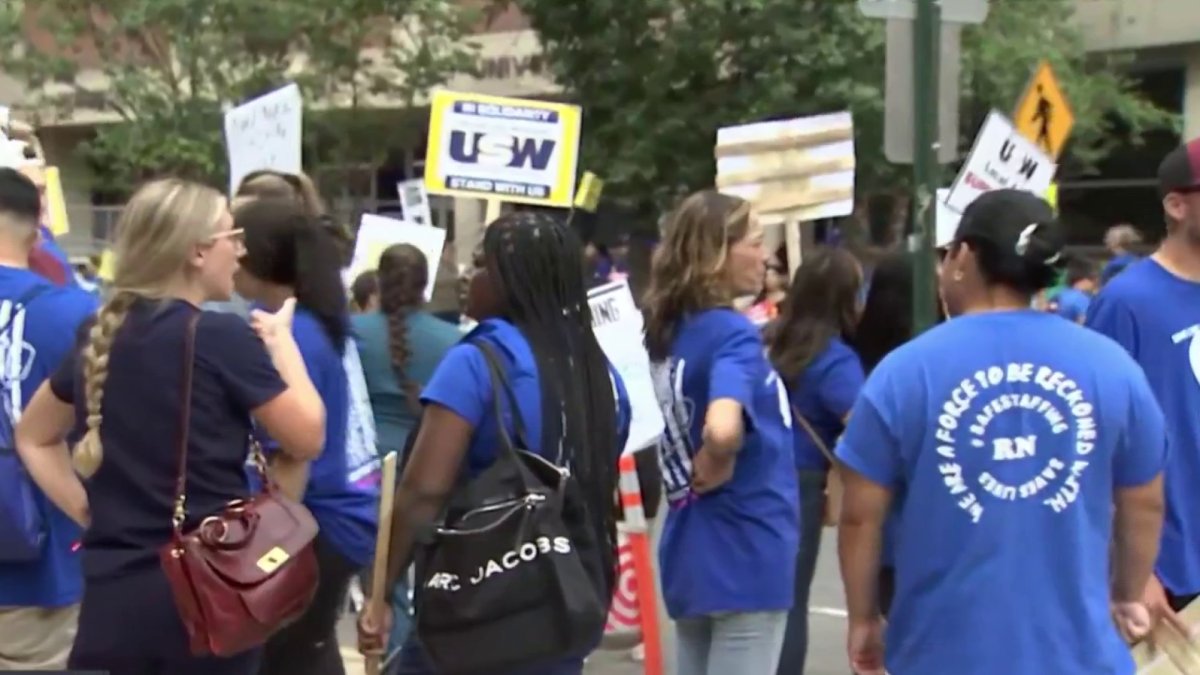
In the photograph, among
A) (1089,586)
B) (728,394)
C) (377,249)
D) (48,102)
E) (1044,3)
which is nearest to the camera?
(1089,586)

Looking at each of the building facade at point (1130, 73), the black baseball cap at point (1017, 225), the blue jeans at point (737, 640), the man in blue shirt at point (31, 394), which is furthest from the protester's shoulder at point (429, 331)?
the building facade at point (1130, 73)

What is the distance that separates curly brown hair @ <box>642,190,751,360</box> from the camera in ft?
16.0

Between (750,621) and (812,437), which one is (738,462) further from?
(812,437)

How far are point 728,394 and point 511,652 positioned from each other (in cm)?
130

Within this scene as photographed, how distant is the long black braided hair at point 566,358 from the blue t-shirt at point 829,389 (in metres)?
2.01

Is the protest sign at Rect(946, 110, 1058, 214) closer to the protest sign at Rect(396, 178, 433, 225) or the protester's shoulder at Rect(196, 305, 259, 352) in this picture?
the protest sign at Rect(396, 178, 433, 225)

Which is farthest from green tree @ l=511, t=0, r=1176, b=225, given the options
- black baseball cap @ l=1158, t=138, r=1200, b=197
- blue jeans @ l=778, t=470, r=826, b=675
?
black baseball cap @ l=1158, t=138, r=1200, b=197

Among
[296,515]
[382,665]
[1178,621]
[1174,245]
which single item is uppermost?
[1174,245]

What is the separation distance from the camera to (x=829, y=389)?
580cm

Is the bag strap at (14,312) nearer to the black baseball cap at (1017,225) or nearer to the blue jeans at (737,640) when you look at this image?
the blue jeans at (737,640)

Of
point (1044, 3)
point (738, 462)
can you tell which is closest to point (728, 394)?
point (738, 462)

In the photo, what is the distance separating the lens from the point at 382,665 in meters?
4.66

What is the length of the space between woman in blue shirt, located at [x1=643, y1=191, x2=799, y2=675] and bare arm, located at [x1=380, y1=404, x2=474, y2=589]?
118cm

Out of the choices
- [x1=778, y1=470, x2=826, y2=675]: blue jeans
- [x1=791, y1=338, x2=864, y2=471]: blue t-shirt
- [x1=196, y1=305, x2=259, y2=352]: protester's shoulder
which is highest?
[x1=196, y1=305, x2=259, y2=352]: protester's shoulder
